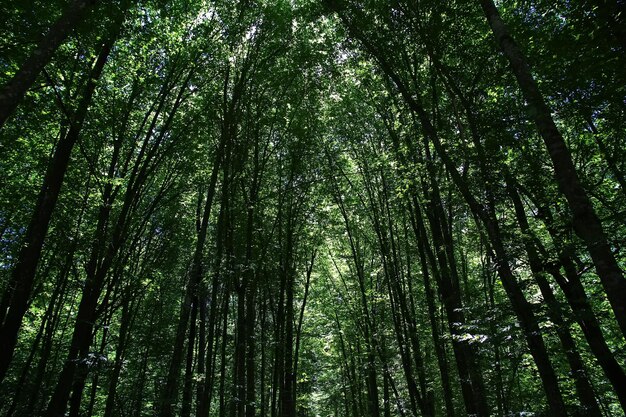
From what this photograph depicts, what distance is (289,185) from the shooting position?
13.3m

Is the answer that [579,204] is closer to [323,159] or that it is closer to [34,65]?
[34,65]

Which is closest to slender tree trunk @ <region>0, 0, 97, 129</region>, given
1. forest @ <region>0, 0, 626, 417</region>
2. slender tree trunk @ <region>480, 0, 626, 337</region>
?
forest @ <region>0, 0, 626, 417</region>

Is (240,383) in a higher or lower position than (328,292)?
lower

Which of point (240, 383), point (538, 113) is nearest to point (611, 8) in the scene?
point (538, 113)

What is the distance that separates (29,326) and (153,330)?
16.6ft

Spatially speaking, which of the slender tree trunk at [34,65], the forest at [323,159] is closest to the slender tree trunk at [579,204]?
the forest at [323,159]

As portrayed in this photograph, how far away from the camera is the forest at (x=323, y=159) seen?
16.6ft

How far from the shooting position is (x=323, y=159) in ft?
45.7

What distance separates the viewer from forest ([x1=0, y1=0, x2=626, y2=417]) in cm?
507

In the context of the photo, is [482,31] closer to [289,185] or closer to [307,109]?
[307,109]

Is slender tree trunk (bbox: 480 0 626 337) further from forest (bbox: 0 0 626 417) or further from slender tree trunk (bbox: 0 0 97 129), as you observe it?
slender tree trunk (bbox: 0 0 97 129)

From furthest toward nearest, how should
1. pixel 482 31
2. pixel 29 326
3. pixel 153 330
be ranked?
1. pixel 153 330
2. pixel 29 326
3. pixel 482 31

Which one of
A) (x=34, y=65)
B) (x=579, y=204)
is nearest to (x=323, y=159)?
(x=579, y=204)

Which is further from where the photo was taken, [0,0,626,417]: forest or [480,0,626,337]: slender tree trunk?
[0,0,626,417]: forest
